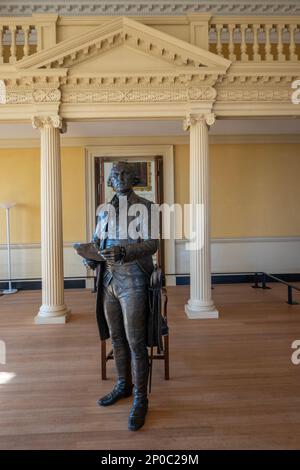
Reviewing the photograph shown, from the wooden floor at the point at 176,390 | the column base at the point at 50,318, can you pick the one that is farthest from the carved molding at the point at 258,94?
the column base at the point at 50,318

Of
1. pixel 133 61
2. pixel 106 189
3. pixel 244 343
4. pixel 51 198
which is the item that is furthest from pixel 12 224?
pixel 244 343

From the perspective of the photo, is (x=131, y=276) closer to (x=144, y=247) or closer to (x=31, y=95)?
(x=144, y=247)

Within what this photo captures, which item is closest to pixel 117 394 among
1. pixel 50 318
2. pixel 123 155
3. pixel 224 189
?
pixel 50 318

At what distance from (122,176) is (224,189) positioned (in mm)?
5891

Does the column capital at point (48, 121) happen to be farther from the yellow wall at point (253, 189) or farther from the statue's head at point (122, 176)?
the yellow wall at point (253, 189)

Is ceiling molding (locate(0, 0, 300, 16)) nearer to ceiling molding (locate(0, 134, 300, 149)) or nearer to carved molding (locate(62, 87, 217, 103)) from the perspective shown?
ceiling molding (locate(0, 134, 300, 149))

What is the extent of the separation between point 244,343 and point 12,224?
19.5 feet

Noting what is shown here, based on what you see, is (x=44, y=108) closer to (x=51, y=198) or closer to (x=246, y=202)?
(x=51, y=198)

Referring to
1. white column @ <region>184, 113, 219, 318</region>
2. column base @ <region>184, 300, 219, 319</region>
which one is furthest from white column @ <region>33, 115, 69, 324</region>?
white column @ <region>184, 113, 219, 318</region>

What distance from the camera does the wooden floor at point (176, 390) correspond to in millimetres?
2423

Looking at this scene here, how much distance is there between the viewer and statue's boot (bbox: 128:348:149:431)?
251cm

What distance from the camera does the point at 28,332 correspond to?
15.9 ft

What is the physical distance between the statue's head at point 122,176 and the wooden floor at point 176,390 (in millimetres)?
1792

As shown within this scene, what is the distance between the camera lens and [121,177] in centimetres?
249
